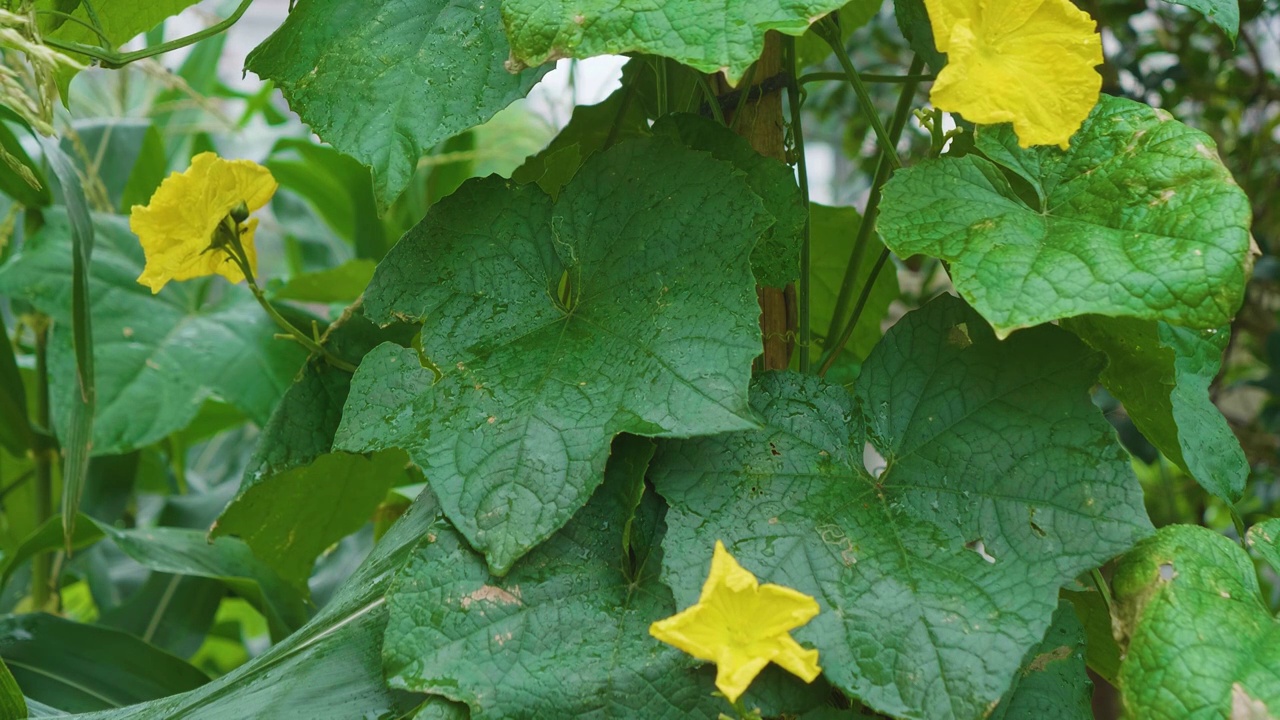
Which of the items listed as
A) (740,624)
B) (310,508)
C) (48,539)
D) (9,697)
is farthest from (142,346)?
(740,624)

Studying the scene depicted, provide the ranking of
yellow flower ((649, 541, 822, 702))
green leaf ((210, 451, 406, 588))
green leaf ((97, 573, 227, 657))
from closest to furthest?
1. yellow flower ((649, 541, 822, 702))
2. green leaf ((210, 451, 406, 588))
3. green leaf ((97, 573, 227, 657))

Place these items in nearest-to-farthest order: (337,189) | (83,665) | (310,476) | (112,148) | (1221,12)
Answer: (1221,12)
(310,476)
(83,665)
(112,148)
(337,189)

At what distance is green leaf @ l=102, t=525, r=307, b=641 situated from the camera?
102 centimetres

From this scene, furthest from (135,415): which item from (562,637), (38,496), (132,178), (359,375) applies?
(562,637)

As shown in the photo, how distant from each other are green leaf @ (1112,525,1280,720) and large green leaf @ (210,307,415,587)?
48 centimetres

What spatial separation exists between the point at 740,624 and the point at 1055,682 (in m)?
0.22

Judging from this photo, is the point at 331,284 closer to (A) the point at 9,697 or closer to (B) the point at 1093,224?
(A) the point at 9,697

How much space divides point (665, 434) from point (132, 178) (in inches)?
55.6

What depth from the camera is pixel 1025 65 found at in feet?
1.70

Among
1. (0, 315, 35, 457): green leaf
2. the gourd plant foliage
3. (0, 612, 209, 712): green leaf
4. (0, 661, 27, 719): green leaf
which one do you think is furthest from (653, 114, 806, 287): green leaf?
(0, 315, 35, 457): green leaf

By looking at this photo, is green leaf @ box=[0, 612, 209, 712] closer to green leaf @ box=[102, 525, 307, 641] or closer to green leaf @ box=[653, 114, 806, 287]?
green leaf @ box=[102, 525, 307, 641]

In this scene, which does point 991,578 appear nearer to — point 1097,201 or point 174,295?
point 1097,201

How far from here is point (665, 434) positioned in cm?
49

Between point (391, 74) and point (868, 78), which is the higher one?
point (391, 74)
